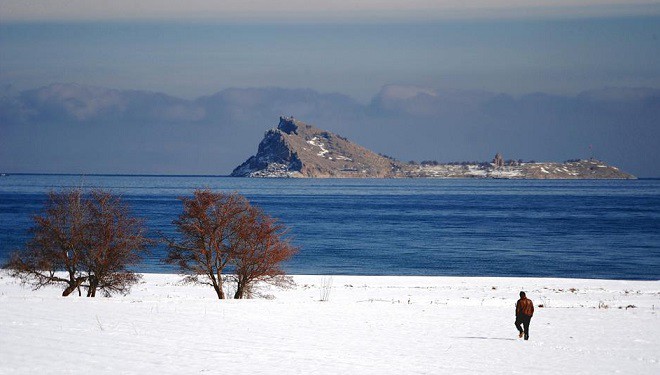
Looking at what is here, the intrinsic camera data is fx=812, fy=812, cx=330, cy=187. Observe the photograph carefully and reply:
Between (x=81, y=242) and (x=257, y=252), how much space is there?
24.8 ft

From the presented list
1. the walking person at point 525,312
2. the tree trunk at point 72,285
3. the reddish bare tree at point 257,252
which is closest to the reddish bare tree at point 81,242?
the tree trunk at point 72,285

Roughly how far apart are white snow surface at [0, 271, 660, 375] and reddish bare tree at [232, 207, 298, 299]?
4.20ft

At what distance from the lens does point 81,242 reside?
33.9m

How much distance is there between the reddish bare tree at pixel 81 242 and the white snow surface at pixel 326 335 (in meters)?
2.16

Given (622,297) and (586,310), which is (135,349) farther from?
(622,297)

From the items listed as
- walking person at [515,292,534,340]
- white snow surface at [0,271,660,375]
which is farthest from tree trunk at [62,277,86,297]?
walking person at [515,292,534,340]

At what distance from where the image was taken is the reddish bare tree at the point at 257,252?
3591 centimetres

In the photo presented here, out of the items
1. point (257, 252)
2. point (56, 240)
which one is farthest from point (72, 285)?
point (257, 252)

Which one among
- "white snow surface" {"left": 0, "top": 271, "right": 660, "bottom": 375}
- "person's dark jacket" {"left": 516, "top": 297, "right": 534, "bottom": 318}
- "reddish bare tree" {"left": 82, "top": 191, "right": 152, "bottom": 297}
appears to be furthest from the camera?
"reddish bare tree" {"left": 82, "top": 191, "right": 152, "bottom": 297}

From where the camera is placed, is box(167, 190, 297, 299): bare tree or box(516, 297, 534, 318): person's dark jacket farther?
box(167, 190, 297, 299): bare tree

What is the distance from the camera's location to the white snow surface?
19.0 meters

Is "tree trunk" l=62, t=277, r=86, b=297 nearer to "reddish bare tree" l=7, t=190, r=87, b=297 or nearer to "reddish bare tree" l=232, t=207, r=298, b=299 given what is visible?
"reddish bare tree" l=7, t=190, r=87, b=297

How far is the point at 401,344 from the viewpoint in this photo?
23.0 m

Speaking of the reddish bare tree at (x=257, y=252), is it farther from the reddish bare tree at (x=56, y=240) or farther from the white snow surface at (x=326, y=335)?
the reddish bare tree at (x=56, y=240)
